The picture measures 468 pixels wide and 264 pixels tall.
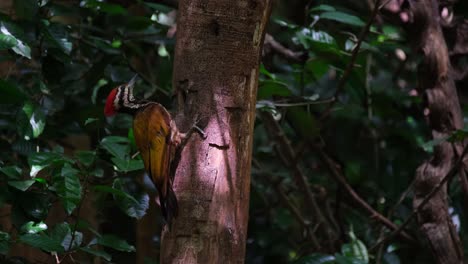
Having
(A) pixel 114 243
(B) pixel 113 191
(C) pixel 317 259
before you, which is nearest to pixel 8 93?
(B) pixel 113 191

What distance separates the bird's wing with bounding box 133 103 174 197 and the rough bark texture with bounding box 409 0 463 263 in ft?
4.50

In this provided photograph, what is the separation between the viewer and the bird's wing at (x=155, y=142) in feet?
9.66

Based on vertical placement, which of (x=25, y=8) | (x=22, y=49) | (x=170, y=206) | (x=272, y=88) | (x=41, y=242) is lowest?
(x=41, y=242)

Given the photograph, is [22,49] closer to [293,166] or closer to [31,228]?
[31,228]

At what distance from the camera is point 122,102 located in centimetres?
346

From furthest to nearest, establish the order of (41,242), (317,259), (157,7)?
(157,7), (317,259), (41,242)

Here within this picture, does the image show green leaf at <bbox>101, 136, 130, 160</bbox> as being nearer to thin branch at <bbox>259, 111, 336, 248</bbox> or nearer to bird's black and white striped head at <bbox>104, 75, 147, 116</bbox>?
bird's black and white striped head at <bbox>104, 75, 147, 116</bbox>

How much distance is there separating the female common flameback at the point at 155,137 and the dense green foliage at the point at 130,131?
9 cm

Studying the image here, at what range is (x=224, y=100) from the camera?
263 cm

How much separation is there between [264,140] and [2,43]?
2780 mm

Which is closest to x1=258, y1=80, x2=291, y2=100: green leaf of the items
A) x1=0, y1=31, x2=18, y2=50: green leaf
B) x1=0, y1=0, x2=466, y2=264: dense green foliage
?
x1=0, y1=0, x2=466, y2=264: dense green foliage

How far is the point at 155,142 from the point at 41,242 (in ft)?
2.07

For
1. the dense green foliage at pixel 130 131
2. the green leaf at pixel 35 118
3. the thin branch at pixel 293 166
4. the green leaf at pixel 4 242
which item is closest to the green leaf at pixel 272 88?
the dense green foliage at pixel 130 131

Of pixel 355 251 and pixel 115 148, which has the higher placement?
pixel 115 148
